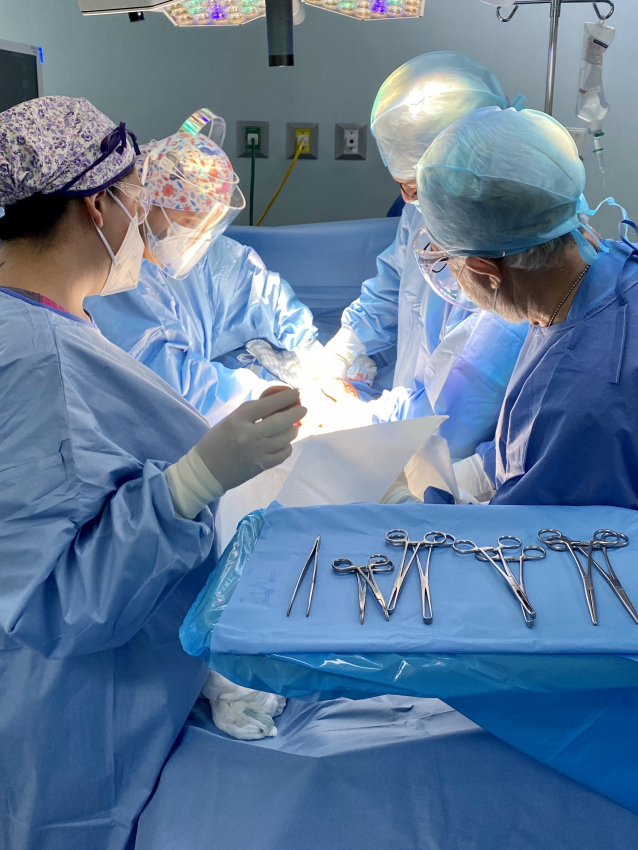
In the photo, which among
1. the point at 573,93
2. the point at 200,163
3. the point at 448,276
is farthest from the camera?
the point at 573,93

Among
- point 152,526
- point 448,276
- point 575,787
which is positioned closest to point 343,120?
point 448,276

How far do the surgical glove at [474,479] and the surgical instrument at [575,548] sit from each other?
572 mm

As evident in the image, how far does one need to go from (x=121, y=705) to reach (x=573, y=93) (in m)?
2.95

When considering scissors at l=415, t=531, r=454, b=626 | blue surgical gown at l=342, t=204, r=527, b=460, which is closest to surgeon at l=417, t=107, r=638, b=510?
scissors at l=415, t=531, r=454, b=626

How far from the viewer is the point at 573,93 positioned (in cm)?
289

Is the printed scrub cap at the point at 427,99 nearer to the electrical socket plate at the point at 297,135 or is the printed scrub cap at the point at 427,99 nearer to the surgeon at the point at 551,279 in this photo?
the surgeon at the point at 551,279

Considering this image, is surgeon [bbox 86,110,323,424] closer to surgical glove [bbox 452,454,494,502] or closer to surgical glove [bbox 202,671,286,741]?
surgical glove [bbox 452,454,494,502]

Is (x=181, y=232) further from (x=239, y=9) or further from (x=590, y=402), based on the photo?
(x=590, y=402)

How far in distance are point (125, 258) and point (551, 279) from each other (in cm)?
75

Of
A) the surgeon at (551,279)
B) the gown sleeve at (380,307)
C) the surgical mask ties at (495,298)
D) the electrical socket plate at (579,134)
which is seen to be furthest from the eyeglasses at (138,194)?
the electrical socket plate at (579,134)

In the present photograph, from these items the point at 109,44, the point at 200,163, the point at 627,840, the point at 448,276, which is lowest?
the point at 627,840

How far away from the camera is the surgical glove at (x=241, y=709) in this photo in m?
1.07

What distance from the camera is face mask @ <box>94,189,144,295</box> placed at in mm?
1202

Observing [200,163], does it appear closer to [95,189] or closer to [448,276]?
[448,276]
